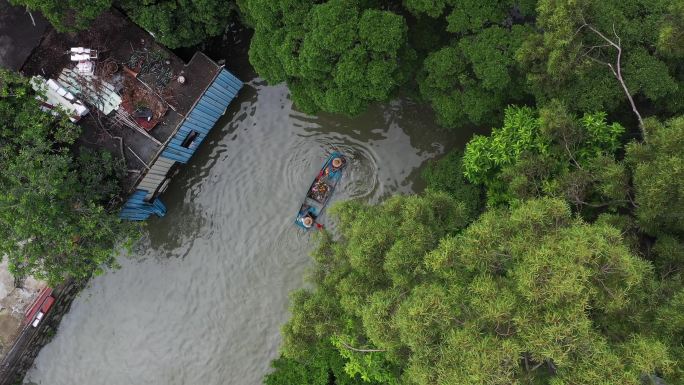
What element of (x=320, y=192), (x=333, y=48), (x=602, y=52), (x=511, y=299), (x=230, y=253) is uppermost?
(x=602, y=52)

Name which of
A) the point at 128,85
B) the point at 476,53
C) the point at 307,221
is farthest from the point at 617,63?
the point at 128,85

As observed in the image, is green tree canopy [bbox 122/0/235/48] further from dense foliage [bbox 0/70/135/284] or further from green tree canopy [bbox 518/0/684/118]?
green tree canopy [bbox 518/0/684/118]

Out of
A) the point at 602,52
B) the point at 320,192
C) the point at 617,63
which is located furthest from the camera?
the point at 320,192

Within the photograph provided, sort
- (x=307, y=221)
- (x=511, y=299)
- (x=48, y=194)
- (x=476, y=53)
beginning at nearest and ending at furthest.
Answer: (x=511, y=299) → (x=476, y=53) → (x=48, y=194) → (x=307, y=221)

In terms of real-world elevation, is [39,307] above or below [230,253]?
below

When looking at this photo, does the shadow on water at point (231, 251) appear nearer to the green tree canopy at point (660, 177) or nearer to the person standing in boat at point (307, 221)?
the person standing in boat at point (307, 221)

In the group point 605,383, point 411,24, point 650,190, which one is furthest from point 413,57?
point 605,383

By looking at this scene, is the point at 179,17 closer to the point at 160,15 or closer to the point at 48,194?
the point at 160,15

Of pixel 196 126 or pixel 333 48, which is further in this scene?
pixel 196 126

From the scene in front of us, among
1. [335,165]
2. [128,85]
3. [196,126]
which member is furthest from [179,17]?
[335,165]
